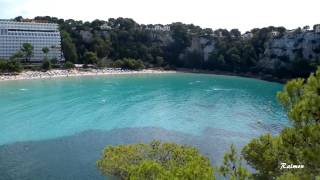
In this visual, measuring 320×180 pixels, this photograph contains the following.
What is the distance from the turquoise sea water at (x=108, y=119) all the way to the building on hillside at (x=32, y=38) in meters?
27.9

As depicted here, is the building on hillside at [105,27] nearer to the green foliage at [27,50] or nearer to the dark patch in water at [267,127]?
the green foliage at [27,50]

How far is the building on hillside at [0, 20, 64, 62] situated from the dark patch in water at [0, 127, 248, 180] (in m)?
80.9

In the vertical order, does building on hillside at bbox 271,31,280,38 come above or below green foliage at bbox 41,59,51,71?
above

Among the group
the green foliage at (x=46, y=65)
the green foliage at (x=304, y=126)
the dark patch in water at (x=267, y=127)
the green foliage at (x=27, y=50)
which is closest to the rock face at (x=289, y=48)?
the dark patch in water at (x=267, y=127)

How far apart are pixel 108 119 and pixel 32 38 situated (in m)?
77.3

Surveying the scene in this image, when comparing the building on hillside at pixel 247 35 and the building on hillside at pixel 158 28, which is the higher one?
the building on hillside at pixel 158 28

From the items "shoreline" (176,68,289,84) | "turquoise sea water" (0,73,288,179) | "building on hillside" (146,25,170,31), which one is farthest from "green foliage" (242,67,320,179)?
"building on hillside" (146,25,170,31)

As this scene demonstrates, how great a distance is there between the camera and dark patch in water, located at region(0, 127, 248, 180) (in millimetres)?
34062

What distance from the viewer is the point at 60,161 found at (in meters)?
37.5

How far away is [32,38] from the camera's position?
12462cm

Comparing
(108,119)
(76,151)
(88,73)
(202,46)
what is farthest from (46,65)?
(76,151)

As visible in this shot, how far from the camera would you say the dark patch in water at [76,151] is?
3406 cm

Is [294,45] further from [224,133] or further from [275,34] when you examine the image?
[224,133]

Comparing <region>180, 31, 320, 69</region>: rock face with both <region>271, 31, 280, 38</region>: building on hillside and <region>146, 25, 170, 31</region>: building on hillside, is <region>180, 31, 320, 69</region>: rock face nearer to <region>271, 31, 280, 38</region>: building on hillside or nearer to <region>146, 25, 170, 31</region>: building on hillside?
<region>271, 31, 280, 38</region>: building on hillside
